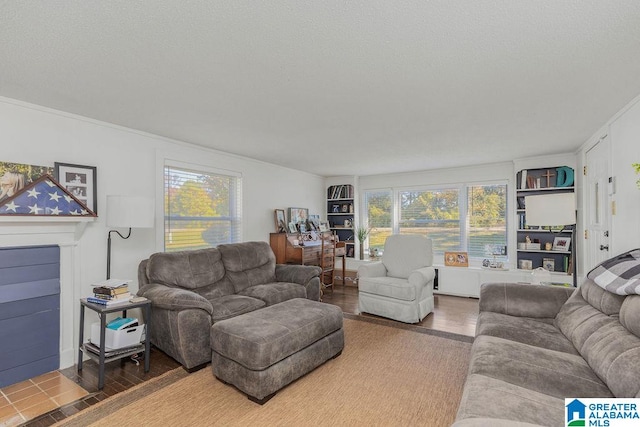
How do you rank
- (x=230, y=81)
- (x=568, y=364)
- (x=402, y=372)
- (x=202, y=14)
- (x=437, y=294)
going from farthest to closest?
(x=437, y=294)
(x=402, y=372)
(x=230, y=81)
(x=568, y=364)
(x=202, y=14)

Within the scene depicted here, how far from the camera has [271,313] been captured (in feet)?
8.87

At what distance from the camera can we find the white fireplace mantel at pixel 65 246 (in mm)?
2547

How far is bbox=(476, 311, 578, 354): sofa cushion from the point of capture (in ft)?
6.59

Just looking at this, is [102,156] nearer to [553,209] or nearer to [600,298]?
[600,298]

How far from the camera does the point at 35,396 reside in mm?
2266

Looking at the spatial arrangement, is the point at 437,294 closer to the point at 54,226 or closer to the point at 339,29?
the point at 339,29

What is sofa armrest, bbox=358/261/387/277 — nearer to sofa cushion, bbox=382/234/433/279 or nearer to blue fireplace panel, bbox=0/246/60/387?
sofa cushion, bbox=382/234/433/279

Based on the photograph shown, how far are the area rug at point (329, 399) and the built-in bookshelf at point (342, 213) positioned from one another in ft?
12.3

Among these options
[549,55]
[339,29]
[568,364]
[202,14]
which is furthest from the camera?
[549,55]

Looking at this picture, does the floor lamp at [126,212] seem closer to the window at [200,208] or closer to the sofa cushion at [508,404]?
the window at [200,208]

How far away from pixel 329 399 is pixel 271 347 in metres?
0.55

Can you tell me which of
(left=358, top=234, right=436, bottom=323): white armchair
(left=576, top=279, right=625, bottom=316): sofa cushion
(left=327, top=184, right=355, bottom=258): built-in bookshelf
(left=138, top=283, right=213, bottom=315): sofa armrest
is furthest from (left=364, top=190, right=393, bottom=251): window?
(left=138, top=283, right=213, bottom=315): sofa armrest

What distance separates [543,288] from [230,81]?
298 cm

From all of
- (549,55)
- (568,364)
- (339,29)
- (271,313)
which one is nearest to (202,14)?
(339,29)
